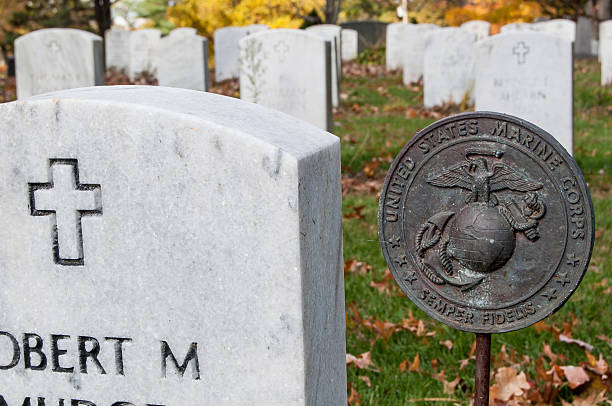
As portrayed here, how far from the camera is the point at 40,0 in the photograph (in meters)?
30.1

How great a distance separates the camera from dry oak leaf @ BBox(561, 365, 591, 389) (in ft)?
9.78

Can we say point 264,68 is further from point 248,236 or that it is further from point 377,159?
point 248,236

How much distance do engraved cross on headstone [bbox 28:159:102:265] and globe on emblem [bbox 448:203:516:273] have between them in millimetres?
1096

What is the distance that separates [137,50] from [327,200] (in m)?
18.4

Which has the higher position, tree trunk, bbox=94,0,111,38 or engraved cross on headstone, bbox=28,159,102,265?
→ tree trunk, bbox=94,0,111,38

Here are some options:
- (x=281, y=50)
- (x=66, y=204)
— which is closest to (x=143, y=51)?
(x=281, y=50)

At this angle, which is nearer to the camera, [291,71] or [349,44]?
[291,71]

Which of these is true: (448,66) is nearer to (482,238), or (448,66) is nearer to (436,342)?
(436,342)

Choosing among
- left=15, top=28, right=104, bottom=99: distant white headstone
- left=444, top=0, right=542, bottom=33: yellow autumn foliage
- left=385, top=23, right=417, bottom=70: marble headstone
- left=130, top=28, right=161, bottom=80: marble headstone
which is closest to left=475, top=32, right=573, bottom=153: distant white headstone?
left=15, top=28, right=104, bottom=99: distant white headstone

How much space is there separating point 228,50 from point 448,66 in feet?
20.7

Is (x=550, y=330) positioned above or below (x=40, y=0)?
below

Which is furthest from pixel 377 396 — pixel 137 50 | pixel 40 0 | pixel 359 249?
pixel 40 0

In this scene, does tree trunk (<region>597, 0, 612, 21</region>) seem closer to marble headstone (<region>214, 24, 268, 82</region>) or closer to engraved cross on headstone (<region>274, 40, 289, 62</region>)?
marble headstone (<region>214, 24, 268, 82</region>)

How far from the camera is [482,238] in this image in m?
2.28
